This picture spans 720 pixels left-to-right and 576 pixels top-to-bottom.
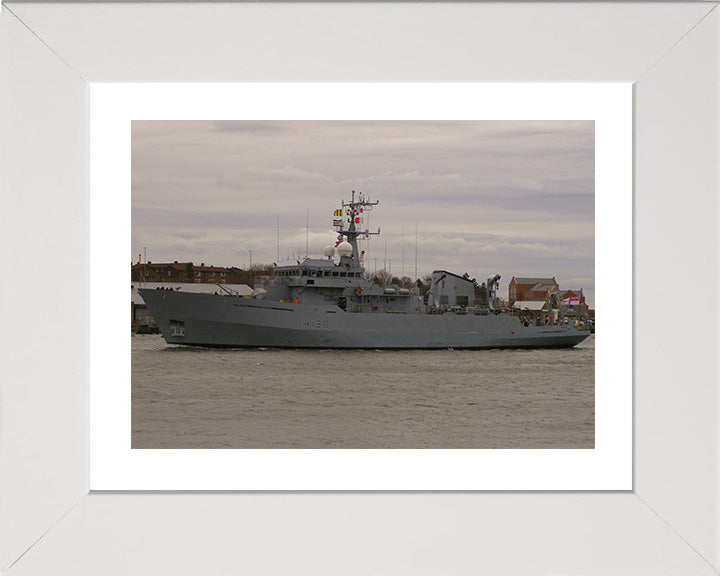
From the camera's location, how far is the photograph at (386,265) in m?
19.9

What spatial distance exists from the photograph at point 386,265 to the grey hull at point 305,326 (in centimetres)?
8

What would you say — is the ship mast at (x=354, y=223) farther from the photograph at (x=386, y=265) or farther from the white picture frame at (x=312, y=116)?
the white picture frame at (x=312, y=116)

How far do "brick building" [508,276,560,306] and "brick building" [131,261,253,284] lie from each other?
886cm

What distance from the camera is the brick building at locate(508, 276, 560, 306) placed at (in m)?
24.0

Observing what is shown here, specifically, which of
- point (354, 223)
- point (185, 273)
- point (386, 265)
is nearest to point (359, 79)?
point (386, 265)

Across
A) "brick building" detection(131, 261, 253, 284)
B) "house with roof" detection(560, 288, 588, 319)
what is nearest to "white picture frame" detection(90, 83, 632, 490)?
"brick building" detection(131, 261, 253, 284)

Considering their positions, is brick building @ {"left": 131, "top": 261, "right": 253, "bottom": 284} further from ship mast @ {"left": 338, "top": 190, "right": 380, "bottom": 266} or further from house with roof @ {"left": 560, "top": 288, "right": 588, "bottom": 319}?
house with roof @ {"left": 560, "top": 288, "right": 588, "bottom": 319}

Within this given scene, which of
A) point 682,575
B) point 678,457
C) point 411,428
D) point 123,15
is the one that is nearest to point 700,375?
point 678,457

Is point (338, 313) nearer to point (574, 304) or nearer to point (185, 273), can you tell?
point (185, 273)

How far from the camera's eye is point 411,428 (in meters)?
21.3

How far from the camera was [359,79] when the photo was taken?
83.4 inches

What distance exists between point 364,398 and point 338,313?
28.2 ft
